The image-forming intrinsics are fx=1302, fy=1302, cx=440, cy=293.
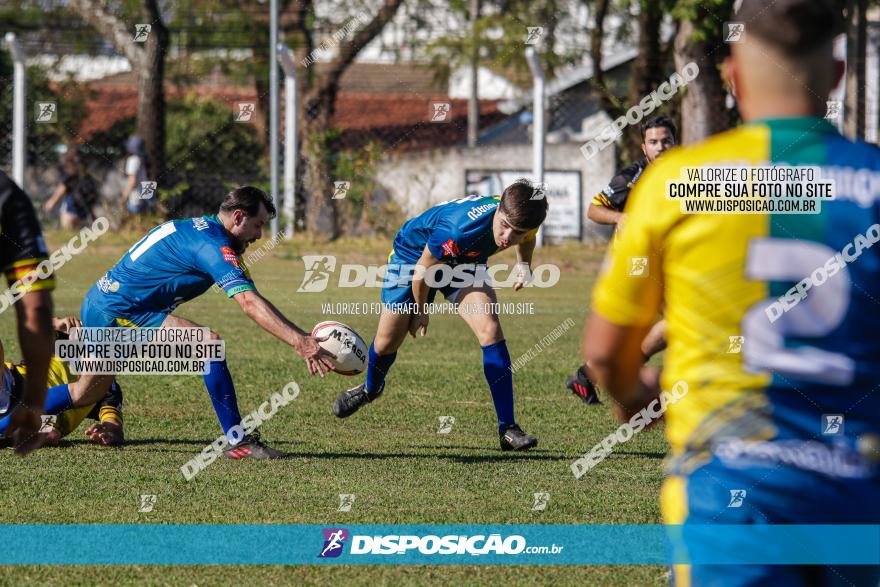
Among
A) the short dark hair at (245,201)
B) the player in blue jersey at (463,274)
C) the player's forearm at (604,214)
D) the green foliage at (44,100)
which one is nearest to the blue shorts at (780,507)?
the player in blue jersey at (463,274)

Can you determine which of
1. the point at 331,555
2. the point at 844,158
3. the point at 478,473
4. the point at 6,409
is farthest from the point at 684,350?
the point at 6,409

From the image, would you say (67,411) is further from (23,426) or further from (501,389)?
(23,426)

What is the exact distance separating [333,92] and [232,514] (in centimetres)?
1972

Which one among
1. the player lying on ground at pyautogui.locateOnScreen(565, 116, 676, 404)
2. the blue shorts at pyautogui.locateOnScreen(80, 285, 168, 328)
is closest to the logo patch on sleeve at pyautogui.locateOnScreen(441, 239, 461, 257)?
the player lying on ground at pyautogui.locateOnScreen(565, 116, 676, 404)

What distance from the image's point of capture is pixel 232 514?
598cm

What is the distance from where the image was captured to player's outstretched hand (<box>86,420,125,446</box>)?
7.70 metres

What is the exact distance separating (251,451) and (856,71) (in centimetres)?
1637

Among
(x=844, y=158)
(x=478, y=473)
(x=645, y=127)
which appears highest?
(x=844, y=158)

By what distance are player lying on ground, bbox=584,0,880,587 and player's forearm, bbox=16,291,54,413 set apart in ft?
5.98

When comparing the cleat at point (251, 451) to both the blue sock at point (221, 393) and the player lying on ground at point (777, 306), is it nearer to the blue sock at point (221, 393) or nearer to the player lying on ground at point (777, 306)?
the blue sock at point (221, 393)

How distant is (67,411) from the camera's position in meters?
7.62

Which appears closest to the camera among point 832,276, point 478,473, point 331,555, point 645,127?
point 832,276

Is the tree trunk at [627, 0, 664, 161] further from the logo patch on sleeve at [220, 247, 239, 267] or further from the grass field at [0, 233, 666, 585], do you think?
the logo patch on sleeve at [220, 247, 239, 267]

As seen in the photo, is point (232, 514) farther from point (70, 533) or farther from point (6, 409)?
point (6, 409)
